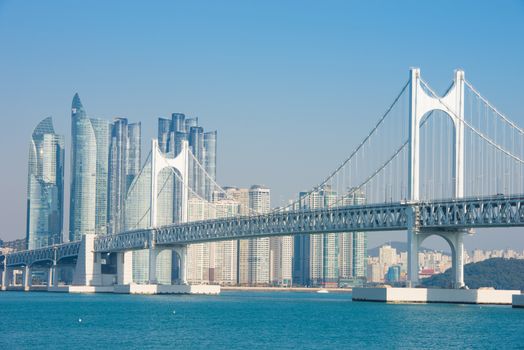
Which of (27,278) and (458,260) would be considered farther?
(27,278)

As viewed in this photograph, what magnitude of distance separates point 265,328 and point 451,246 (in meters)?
21.8

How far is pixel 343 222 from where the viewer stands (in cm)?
7844

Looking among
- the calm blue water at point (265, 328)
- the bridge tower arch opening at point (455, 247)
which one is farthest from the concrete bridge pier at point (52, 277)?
the bridge tower arch opening at point (455, 247)

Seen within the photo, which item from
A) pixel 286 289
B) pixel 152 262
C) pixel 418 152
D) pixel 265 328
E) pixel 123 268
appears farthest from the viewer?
pixel 286 289

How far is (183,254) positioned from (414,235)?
112 ft

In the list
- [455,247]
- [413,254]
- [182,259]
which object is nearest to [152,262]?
[182,259]

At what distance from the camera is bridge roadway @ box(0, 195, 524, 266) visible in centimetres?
6631

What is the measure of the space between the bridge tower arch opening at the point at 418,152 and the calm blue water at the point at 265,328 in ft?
9.46

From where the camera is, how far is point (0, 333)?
47.6 meters

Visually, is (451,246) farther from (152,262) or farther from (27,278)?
(27,278)

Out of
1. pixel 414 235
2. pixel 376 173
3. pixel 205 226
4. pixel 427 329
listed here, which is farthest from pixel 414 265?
pixel 205 226

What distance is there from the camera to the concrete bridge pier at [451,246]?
69875 mm

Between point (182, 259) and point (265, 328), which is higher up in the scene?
point (182, 259)

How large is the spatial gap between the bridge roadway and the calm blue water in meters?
4.91
